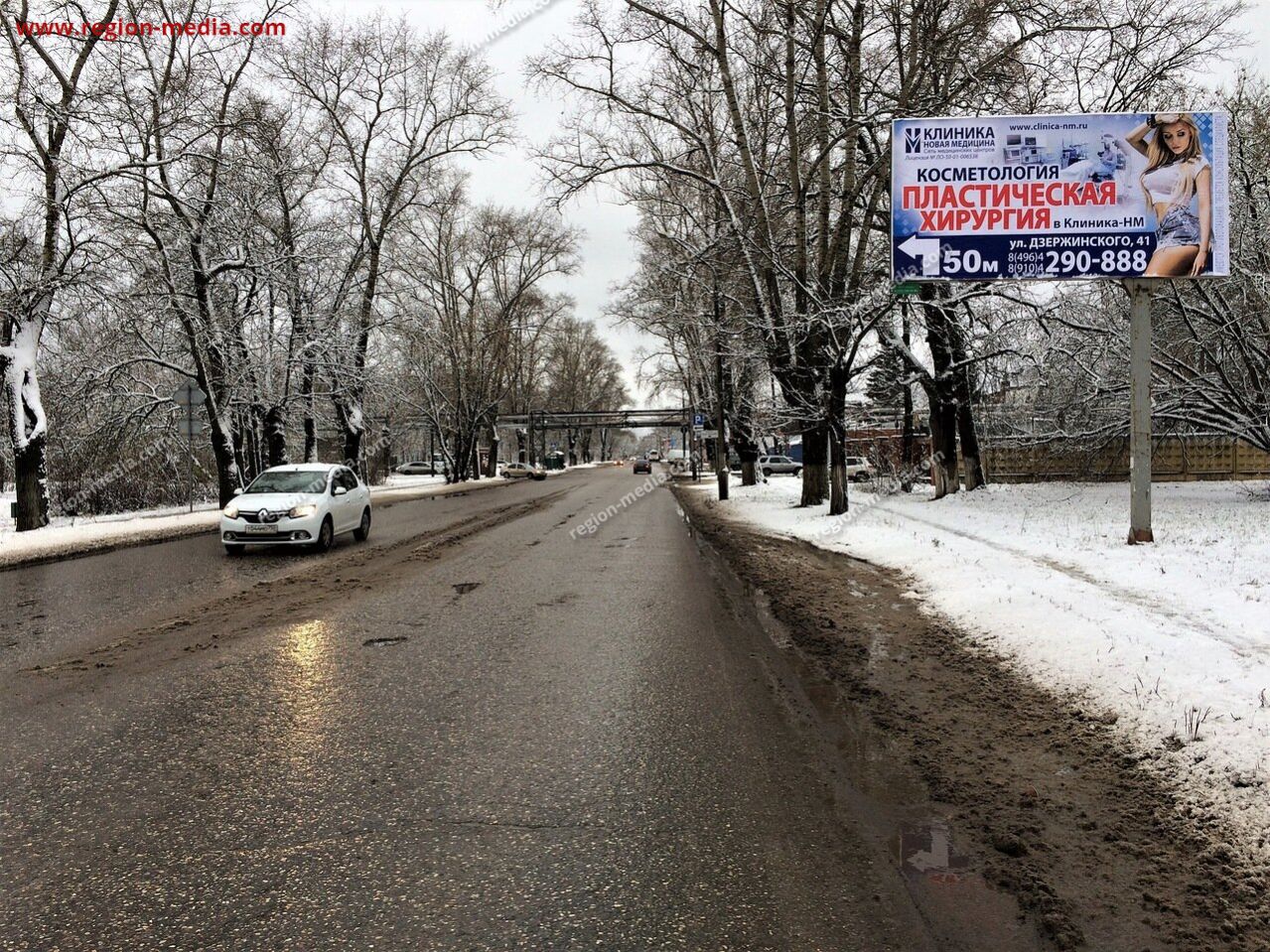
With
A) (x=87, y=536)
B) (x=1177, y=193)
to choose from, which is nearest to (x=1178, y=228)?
(x=1177, y=193)

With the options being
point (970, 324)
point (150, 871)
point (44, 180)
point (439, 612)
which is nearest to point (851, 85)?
point (970, 324)

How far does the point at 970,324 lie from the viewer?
18906 mm

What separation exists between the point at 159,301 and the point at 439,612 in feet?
60.2

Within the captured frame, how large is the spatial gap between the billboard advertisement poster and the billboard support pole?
589 mm

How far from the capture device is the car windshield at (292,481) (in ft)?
51.2

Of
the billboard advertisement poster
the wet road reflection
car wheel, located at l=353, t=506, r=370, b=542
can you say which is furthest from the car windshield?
the billboard advertisement poster

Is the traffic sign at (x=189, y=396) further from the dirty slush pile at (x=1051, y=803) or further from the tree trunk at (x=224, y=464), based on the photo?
the dirty slush pile at (x=1051, y=803)

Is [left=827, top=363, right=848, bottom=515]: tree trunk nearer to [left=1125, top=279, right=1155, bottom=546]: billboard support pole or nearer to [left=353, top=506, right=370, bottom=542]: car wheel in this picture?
[left=1125, top=279, right=1155, bottom=546]: billboard support pole

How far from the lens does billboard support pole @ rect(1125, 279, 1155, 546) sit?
37.5 feet

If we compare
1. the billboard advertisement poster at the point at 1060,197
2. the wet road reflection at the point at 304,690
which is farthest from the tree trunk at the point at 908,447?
the wet road reflection at the point at 304,690

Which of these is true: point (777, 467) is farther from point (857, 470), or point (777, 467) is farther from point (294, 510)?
point (294, 510)

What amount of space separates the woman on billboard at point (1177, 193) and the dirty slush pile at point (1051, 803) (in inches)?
280

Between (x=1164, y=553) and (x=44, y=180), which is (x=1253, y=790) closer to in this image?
(x=1164, y=553)

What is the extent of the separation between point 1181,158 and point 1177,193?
0.44 m
